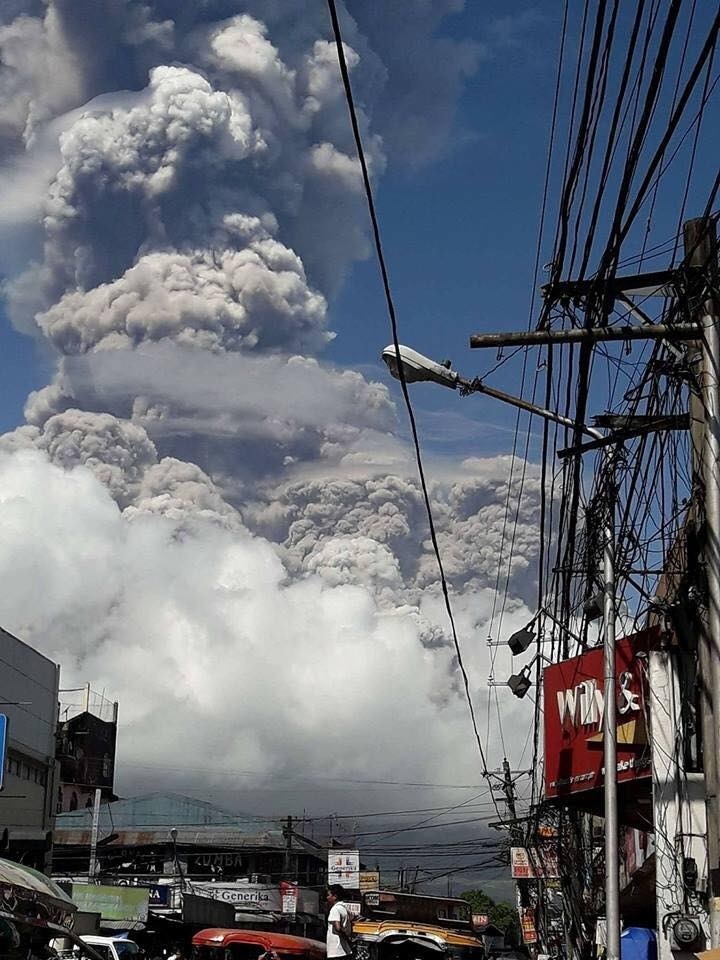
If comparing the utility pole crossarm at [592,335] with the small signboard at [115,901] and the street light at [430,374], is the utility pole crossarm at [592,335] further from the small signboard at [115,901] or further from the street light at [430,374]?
the small signboard at [115,901]

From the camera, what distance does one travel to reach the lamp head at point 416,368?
12461mm

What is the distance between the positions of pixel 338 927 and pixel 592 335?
7.11 meters

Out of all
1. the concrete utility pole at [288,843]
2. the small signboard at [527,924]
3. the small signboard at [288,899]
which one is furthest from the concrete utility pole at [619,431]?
the concrete utility pole at [288,843]

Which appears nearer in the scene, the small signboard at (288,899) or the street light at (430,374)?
the street light at (430,374)

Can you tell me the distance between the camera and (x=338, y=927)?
45.6ft

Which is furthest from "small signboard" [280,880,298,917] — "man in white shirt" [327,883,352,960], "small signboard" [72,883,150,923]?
"man in white shirt" [327,883,352,960]

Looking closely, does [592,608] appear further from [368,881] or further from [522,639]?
[368,881]

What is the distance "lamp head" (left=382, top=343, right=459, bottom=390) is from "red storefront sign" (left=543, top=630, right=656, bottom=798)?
5218 millimetres

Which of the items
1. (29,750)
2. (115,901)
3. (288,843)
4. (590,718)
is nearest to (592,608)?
(590,718)

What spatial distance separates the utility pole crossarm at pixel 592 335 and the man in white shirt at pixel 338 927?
6325 millimetres

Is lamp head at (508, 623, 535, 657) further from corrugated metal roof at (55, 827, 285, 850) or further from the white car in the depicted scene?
corrugated metal roof at (55, 827, 285, 850)

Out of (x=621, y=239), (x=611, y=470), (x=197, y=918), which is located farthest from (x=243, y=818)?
(x=621, y=239)

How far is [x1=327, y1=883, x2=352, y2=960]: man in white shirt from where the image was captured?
45.5 ft

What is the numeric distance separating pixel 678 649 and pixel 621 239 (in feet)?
25.1
